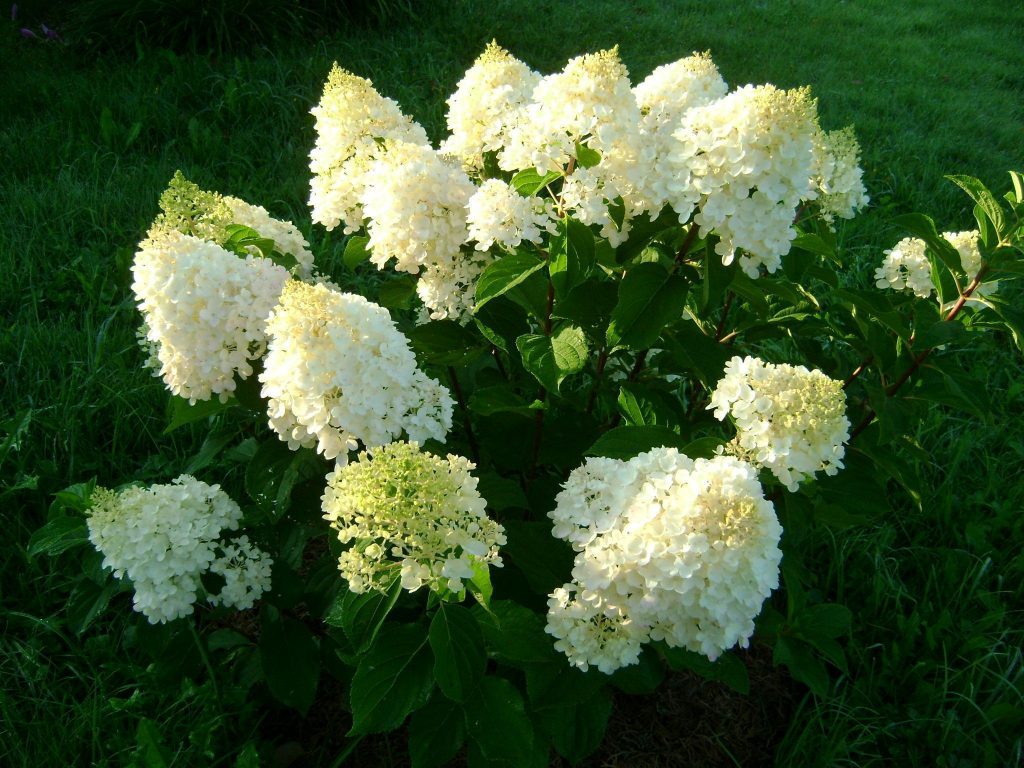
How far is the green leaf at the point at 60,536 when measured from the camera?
73.3 inches

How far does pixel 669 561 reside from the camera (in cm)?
134

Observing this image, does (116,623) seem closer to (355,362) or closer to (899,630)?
(355,362)

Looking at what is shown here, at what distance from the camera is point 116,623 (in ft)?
7.83

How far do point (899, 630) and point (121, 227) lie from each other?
3.60 m

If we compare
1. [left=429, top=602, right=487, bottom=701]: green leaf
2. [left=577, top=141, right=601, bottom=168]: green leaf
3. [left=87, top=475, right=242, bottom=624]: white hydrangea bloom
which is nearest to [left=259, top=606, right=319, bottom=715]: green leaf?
[left=87, top=475, right=242, bottom=624]: white hydrangea bloom

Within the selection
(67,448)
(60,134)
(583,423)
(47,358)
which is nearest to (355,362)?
(583,423)

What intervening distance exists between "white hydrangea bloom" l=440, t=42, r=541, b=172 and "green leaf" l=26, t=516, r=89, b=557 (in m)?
1.20

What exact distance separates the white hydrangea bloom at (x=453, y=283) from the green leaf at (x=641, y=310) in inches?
12.3

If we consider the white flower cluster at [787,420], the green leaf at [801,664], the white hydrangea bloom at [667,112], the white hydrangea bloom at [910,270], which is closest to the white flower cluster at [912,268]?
the white hydrangea bloom at [910,270]

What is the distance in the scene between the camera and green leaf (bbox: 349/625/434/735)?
4.94ft

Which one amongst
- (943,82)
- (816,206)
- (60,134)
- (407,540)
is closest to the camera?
(407,540)

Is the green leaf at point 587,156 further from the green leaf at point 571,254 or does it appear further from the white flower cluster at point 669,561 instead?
the white flower cluster at point 669,561

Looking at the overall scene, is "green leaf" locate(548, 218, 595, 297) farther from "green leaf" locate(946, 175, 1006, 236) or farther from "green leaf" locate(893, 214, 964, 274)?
"green leaf" locate(946, 175, 1006, 236)

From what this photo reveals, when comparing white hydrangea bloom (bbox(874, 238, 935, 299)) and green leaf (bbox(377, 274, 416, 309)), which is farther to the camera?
white hydrangea bloom (bbox(874, 238, 935, 299))
